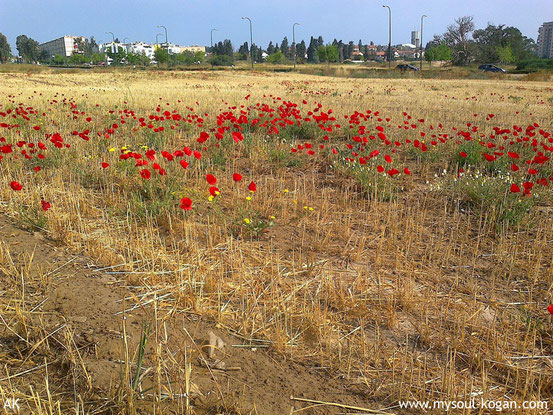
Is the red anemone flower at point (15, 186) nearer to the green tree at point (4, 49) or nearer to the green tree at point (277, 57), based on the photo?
the green tree at point (277, 57)

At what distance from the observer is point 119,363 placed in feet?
7.22

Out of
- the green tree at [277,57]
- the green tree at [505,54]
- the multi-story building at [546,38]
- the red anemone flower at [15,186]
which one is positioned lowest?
the red anemone flower at [15,186]

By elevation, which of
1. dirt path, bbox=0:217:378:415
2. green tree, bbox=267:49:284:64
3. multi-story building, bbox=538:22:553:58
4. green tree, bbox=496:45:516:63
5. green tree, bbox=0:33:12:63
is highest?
multi-story building, bbox=538:22:553:58

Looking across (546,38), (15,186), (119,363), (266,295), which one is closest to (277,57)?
(15,186)

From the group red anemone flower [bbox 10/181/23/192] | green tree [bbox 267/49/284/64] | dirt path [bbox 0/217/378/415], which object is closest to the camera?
dirt path [bbox 0/217/378/415]

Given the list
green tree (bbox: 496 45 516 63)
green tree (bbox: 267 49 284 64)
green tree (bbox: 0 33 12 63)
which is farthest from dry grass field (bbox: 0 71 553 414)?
green tree (bbox: 0 33 12 63)

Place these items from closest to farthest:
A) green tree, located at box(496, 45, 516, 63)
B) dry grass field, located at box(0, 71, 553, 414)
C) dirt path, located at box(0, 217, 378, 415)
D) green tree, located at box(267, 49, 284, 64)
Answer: dirt path, located at box(0, 217, 378, 415)
dry grass field, located at box(0, 71, 553, 414)
green tree, located at box(496, 45, 516, 63)
green tree, located at box(267, 49, 284, 64)

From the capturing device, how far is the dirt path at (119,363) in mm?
1991

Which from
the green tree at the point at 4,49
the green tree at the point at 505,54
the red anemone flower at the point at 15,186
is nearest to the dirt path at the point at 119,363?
the red anemone flower at the point at 15,186

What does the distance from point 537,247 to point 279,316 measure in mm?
2727

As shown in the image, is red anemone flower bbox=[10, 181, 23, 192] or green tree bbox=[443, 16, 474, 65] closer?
red anemone flower bbox=[10, 181, 23, 192]

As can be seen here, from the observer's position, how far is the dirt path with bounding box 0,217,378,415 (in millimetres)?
1991

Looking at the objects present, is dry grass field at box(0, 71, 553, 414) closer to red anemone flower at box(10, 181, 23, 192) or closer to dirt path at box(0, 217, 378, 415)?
dirt path at box(0, 217, 378, 415)

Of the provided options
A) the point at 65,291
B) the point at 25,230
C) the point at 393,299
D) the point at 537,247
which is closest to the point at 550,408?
the point at 393,299
